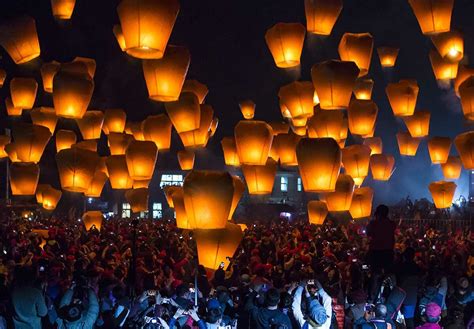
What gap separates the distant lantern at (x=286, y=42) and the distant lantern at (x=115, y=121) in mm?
6620

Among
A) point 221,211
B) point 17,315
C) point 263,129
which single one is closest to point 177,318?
point 17,315

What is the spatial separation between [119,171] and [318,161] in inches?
250

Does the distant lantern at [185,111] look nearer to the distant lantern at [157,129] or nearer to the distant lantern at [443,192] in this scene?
the distant lantern at [157,129]

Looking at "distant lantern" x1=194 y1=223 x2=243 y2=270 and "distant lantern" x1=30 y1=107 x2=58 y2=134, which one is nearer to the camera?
"distant lantern" x1=194 y1=223 x2=243 y2=270

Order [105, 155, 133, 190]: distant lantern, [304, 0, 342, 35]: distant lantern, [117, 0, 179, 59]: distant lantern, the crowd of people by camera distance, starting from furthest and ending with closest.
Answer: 1. [105, 155, 133, 190]: distant lantern
2. [304, 0, 342, 35]: distant lantern
3. [117, 0, 179, 59]: distant lantern
4. the crowd of people

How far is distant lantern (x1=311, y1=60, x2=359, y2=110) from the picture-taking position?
1271 centimetres

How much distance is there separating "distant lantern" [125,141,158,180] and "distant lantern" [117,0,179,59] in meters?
4.88

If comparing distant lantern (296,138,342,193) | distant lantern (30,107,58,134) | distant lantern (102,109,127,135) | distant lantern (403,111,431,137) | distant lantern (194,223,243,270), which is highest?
distant lantern (102,109,127,135)

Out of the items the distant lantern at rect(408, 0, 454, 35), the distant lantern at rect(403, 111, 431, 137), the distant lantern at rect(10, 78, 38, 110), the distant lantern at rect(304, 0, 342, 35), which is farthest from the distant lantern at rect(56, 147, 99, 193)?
the distant lantern at rect(403, 111, 431, 137)

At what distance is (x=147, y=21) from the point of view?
9664 mm

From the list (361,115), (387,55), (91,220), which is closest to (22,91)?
(91,220)

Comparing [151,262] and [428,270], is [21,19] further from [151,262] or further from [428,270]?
[428,270]

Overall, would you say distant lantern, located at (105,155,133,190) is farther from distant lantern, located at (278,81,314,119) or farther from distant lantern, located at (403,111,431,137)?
distant lantern, located at (403,111,431,137)

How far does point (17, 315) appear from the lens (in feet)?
23.5
